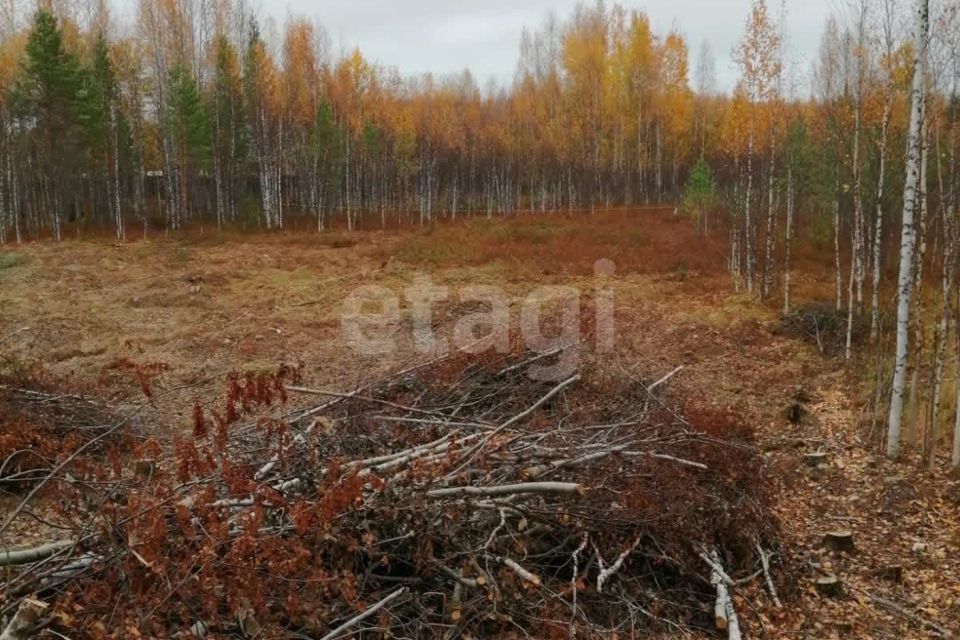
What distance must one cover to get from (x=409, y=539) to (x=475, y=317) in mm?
10270

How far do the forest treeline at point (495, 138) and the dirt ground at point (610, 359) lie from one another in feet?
3.33

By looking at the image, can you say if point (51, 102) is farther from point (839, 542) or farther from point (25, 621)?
point (839, 542)

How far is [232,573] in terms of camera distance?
11.3 ft

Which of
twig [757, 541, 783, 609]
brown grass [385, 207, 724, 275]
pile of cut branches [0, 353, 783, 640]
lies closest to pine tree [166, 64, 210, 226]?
brown grass [385, 207, 724, 275]

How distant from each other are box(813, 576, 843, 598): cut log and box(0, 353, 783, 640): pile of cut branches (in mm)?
396

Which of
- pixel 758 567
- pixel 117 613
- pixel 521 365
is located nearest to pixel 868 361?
pixel 521 365

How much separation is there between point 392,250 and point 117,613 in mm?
18693

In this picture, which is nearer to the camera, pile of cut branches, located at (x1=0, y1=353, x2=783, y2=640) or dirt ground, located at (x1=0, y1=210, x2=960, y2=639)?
pile of cut branches, located at (x1=0, y1=353, x2=783, y2=640)

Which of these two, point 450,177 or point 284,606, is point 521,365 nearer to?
point 284,606

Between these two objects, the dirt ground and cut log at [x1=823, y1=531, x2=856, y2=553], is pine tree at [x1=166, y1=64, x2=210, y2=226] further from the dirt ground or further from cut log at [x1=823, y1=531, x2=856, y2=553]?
cut log at [x1=823, y1=531, x2=856, y2=553]

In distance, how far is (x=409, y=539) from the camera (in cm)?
418

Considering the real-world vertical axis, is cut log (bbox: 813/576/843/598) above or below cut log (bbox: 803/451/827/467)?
below

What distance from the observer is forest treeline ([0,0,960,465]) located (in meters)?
11.9

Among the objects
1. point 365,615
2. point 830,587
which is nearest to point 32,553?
point 365,615
